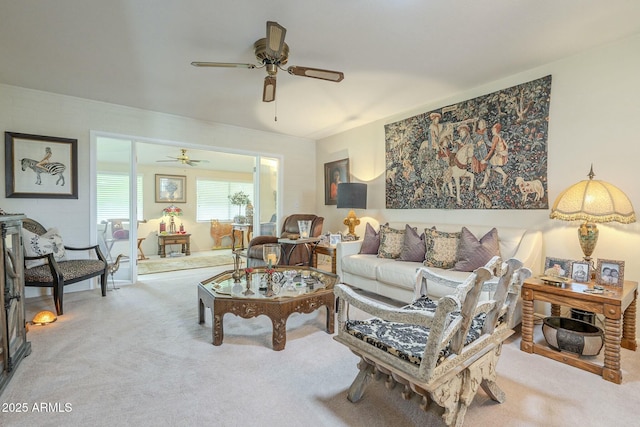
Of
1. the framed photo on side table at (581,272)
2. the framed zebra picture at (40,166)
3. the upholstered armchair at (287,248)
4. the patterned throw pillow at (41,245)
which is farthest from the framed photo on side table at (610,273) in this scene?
the framed zebra picture at (40,166)

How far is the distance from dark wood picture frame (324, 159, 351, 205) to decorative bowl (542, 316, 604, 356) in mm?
3382

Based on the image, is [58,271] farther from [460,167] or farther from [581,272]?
[581,272]

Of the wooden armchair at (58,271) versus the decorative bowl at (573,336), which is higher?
the wooden armchair at (58,271)

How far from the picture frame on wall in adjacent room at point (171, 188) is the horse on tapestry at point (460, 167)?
6.27 meters

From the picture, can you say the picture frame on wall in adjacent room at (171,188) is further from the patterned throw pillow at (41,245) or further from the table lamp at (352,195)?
the table lamp at (352,195)

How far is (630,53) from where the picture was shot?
235cm

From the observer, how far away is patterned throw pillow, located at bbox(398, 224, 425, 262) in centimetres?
329

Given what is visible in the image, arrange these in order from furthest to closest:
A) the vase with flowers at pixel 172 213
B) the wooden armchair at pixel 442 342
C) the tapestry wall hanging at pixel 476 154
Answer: the vase with flowers at pixel 172 213
the tapestry wall hanging at pixel 476 154
the wooden armchair at pixel 442 342

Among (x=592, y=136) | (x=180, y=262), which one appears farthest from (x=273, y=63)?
(x=180, y=262)

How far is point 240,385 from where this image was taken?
1.76 m

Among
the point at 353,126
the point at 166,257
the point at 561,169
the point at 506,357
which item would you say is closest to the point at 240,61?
the point at 353,126

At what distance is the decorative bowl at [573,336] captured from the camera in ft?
6.66

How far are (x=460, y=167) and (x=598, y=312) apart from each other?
1936mm

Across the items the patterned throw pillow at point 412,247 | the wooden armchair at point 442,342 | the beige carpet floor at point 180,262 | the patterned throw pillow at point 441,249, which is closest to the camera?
the wooden armchair at point 442,342
